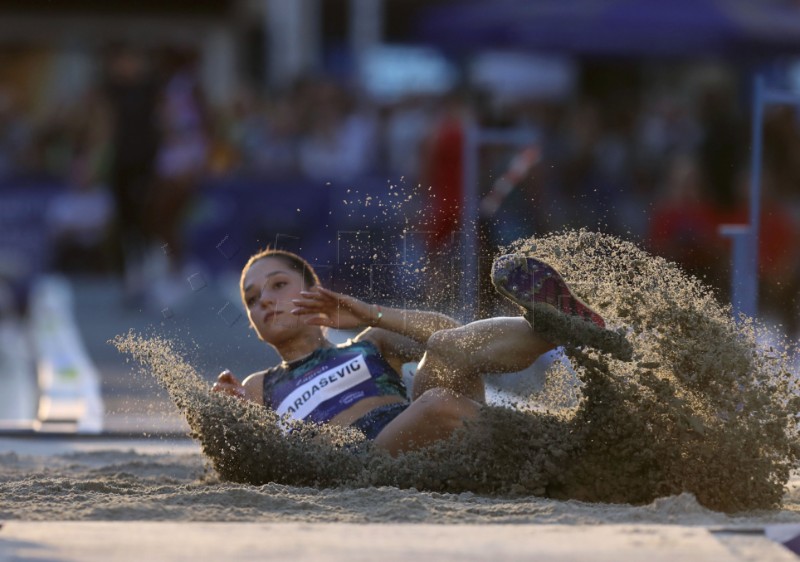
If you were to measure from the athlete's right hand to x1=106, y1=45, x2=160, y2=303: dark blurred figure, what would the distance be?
30.7 ft

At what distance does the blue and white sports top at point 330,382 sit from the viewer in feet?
20.2

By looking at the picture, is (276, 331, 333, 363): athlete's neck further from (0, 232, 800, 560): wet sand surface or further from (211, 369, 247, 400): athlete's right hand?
(0, 232, 800, 560): wet sand surface

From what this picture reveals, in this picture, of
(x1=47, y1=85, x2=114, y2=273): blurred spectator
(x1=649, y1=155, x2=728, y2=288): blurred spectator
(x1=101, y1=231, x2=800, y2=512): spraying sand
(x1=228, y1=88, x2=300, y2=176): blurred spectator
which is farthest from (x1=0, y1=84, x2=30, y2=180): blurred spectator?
(x1=101, y1=231, x2=800, y2=512): spraying sand

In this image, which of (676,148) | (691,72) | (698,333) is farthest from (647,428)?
(691,72)

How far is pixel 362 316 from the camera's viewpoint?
6.10 m

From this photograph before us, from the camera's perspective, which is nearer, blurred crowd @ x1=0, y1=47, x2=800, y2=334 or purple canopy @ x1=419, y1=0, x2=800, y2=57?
blurred crowd @ x1=0, y1=47, x2=800, y2=334

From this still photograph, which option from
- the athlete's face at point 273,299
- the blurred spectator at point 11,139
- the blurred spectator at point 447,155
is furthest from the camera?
the blurred spectator at point 11,139

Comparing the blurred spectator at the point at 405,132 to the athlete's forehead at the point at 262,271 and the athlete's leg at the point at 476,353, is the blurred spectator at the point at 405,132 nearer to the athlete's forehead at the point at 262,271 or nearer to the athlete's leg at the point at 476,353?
the athlete's forehead at the point at 262,271

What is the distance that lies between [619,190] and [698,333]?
34.0ft

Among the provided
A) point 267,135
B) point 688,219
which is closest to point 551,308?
point 688,219

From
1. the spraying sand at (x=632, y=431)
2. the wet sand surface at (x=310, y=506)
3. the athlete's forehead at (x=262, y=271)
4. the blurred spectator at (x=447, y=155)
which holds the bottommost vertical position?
the wet sand surface at (x=310, y=506)

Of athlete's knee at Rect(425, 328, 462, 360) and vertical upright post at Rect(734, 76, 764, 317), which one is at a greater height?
vertical upright post at Rect(734, 76, 764, 317)

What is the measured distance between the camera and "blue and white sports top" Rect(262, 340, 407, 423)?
6.15 m

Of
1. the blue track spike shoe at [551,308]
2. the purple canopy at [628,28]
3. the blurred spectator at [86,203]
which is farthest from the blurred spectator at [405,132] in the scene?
the blue track spike shoe at [551,308]
